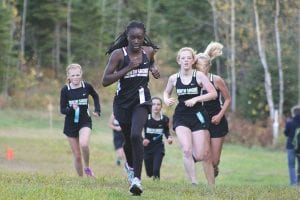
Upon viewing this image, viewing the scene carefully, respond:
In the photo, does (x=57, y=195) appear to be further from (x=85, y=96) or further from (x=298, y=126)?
(x=298, y=126)

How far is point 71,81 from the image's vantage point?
14656mm

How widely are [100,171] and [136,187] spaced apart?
43.1 feet

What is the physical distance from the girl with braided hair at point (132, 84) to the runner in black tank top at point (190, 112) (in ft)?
→ 7.75

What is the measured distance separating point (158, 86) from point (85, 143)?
43238 mm

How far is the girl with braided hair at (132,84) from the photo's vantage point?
10.4 meters

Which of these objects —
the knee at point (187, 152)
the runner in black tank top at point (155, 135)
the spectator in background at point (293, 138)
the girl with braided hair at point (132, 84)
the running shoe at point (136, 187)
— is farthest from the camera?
the spectator in background at point (293, 138)

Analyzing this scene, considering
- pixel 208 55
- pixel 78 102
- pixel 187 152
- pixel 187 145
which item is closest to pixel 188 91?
pixel 187 145

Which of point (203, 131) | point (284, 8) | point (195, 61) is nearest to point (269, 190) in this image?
point (203, 131)

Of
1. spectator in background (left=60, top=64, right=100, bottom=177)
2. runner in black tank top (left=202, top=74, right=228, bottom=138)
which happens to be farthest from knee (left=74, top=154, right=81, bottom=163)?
runner in black tank top (left=202, top=74, right=228, bottom=138)

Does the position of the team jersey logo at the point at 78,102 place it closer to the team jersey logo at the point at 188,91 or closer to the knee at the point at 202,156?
the team jersey logo at the point at 188,91

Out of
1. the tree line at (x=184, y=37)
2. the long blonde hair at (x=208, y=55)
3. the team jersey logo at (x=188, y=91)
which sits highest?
the tree line at (x=184, y=37)

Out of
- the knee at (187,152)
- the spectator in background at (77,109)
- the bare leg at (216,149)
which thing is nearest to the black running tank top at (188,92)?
the knee at (187,152)

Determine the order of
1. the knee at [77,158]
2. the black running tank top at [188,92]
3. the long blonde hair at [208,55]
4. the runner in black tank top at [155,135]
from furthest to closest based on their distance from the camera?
the runner in black tank top at [155,135]
the knee at [77,158]
the long blonde hair at [208,55]
the black running tank top at [188,92]

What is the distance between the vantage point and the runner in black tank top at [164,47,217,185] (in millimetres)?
13109
